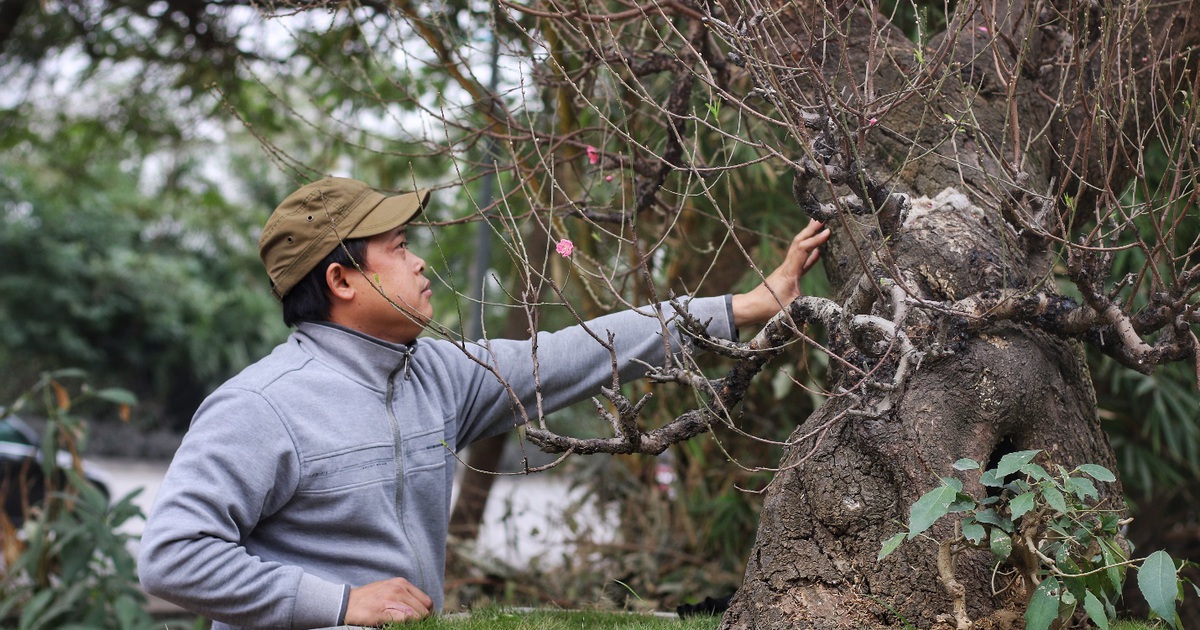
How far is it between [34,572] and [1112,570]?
13.7 feet

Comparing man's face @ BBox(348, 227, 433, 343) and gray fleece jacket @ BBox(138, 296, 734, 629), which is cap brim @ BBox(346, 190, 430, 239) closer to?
man's face @ BBox(348, 227, 433, 343)

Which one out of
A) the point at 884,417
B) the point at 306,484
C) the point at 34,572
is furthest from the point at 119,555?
the point at 884,417

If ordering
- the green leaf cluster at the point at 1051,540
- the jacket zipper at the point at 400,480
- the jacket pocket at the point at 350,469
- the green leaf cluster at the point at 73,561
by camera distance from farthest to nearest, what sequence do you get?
the green leaf cluster at the point at 73,561 → the jacket zipper at the point at 400,480 → the jacket pocket at the point at 350,469 → the green leaf cluster at the point at 1051,540

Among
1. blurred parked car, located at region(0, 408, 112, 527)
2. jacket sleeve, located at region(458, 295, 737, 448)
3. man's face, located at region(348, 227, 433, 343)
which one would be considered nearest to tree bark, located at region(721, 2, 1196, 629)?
jacket sleeve, located at region(458, 295, 737, 448)

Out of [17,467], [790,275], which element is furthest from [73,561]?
[17,467]

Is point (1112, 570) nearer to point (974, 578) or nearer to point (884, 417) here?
point (974, 578)

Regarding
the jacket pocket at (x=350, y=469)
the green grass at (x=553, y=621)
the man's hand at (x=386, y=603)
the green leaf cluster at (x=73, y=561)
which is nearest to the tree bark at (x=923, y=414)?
the green grass at (x=553, y=621)

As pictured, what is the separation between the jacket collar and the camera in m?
2.35

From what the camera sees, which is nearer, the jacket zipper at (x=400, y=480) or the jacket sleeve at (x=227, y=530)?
the jacket sleeve at (x=227, y=530)

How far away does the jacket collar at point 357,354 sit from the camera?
92.5 inches

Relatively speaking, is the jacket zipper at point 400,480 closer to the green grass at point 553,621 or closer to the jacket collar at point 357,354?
the jacket collar at point 357,354

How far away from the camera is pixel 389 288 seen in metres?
2.39

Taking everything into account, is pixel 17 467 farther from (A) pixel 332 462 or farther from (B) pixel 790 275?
(B) pixel 790 275

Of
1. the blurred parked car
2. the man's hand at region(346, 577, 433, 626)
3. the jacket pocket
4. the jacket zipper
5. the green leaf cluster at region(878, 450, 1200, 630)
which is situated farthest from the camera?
the blurred parked car
